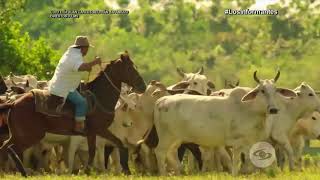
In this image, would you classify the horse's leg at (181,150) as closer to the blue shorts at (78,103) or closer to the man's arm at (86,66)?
the blue shorts at (78,103)

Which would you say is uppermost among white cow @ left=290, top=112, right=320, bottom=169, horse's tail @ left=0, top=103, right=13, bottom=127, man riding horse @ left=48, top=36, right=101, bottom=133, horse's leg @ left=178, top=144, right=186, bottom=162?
man riding horse @ left=48, top=36, right=101, bottom=133

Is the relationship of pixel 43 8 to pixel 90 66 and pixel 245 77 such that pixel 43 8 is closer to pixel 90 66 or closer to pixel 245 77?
pixel 245 77

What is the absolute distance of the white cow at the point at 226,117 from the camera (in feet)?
49.5

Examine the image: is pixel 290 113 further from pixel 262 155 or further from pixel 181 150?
pixel 181 150

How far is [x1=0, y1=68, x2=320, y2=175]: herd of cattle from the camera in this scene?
1516 centimetres

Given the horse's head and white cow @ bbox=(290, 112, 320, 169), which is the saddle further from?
white cow @ bbox=(290, 112, 320, 169)

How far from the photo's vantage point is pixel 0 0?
3391cm

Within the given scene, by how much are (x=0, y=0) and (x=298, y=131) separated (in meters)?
17.6

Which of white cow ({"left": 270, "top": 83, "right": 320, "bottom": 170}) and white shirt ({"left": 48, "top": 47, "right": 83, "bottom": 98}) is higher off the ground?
white shirt ({"left": 48, "top": 47, "right": 83, "bottom": 98})

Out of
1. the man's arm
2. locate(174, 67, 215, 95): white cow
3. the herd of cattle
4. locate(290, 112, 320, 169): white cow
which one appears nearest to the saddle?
the man's arm

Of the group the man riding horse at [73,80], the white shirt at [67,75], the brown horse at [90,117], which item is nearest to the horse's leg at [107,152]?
the brown horse at [90,117]

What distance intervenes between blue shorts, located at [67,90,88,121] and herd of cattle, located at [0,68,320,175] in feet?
4.56

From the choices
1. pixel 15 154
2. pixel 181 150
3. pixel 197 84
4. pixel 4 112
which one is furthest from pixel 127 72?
pixel 197 84

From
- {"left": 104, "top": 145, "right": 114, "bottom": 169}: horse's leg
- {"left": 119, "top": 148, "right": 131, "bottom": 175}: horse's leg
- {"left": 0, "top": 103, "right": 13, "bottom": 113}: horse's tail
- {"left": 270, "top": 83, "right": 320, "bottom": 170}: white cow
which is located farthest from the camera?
{"left": 104, "top": 145, "right": 114, "bottom": 169}: horse's leg
